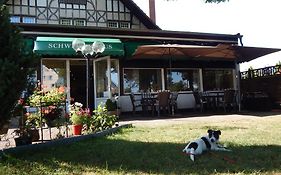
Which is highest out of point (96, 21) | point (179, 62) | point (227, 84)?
point (96, 21)

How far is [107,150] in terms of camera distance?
569cm

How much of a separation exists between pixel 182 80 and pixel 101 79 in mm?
3995

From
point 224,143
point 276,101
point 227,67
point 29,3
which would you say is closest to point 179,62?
point 227,67

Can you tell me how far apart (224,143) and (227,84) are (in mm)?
10863

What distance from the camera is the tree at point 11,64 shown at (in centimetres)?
416

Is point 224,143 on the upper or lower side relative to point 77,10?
lower

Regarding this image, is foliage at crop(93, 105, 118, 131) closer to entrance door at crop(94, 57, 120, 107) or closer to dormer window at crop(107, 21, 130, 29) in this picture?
entrance door at crop(94, 57, 120, 107)

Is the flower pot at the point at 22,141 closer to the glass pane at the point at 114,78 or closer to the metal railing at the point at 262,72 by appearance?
the glass pane at the point at 114,78

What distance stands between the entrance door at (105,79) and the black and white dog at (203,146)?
8.54 m

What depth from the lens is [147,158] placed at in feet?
16.8

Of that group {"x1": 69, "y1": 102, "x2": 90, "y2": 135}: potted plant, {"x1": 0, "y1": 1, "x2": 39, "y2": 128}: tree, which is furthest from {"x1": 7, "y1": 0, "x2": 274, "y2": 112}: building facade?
{"x1": 0, "y1": 1, "x2": 39, "y2": 128}: tree

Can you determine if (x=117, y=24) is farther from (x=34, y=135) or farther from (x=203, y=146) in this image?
(x=203, y=146)

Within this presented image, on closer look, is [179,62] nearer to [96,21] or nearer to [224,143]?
[96,21]

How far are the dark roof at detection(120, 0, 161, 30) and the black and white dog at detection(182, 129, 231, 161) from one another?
14.4 m
